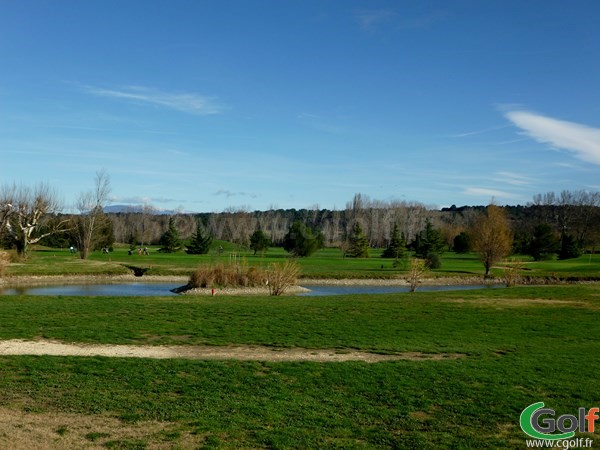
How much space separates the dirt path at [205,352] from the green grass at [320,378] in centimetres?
63

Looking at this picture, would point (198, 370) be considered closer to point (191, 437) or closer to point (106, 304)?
point (191, 437)

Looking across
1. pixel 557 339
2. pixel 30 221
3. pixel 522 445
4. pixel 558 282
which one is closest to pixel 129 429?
pixel 522 445

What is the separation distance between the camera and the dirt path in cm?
1298

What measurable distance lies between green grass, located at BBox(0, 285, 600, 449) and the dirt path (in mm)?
634

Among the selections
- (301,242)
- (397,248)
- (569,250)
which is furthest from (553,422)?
(569,250)

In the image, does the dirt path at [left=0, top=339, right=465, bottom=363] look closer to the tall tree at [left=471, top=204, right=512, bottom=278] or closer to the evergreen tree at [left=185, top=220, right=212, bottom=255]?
the tall tree at [left=471, top=204, right=512, bottom=278]

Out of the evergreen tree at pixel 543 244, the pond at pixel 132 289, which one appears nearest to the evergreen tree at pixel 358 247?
the evergreen tree at pixel 543 244

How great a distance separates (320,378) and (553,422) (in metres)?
4.40

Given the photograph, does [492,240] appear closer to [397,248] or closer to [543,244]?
[397,248]

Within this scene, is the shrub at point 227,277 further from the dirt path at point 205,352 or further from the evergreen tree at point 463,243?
the evergreen tree at point 463,243

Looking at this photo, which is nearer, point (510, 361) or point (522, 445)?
point (522, 445)

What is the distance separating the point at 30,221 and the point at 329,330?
48622 millimetres

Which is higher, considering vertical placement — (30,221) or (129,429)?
(30,221)

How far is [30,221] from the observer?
55875mm
